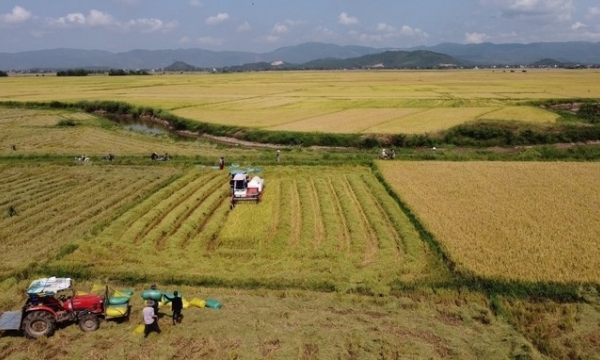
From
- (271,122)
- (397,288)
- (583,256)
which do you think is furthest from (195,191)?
(271,122)

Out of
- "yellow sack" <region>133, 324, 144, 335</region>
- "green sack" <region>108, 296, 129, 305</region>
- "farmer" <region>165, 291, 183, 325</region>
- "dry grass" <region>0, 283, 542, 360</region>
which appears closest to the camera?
"dry grass" <region>0, 283, 542, 360</region>

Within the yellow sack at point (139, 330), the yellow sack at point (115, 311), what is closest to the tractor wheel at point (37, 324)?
the yellow sack at point (115, 311)

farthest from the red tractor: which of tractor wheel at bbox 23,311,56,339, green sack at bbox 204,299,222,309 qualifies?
green sack at bbox 204,299,222,309

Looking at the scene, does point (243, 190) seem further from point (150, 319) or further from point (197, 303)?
point (150, 319)

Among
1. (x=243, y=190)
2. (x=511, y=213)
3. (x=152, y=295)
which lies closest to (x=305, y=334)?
(x=152, y=295)

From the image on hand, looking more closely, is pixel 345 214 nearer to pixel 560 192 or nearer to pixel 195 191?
pixel 195 191

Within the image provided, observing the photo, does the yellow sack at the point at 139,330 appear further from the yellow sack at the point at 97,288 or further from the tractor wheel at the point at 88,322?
the yellow sack at the point at 97,288

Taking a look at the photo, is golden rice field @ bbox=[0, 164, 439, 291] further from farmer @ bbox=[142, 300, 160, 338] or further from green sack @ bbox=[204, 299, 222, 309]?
farmer @ bbox=[142, 300, 160, 338]

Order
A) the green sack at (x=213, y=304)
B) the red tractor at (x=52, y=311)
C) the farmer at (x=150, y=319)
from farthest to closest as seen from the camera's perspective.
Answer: the green sack at (x=213, y=304) → the red tractor at (x=52, y=311) → the farmer at (x=150, y=319)
